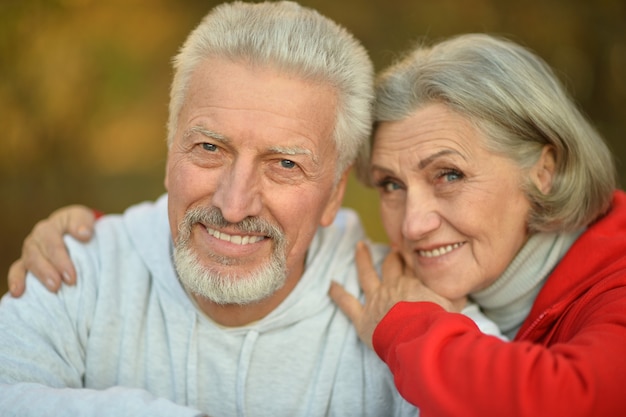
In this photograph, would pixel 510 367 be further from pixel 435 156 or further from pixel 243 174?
pixel 243 174

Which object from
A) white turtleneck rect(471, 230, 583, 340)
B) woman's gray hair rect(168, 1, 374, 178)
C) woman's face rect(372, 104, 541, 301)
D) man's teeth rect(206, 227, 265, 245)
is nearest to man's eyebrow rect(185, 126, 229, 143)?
woman's gray hair rect(168, 1, 374, 178)

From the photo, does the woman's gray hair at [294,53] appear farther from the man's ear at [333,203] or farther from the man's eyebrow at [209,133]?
the man's eyebrow at [209,133]

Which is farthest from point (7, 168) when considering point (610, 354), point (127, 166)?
point (610, 354)

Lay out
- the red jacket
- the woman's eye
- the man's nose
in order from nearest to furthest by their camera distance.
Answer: the red jacket, the man's nose, the woman's eye

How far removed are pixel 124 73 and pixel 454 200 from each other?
14.9 feet

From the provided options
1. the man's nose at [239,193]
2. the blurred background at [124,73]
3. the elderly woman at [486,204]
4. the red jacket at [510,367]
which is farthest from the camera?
the blurred background at [124,73]

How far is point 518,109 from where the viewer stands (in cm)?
247

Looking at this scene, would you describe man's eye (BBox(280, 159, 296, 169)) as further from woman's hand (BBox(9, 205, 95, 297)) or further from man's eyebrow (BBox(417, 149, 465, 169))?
woman's hand (BBox(9, 205, 95, 297))

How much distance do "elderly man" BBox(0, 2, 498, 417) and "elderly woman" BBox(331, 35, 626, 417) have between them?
197mm

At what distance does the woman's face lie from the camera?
8.08 feet

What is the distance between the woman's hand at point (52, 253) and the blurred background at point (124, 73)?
3.32 metres

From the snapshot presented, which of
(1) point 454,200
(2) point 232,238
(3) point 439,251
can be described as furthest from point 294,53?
(3) point 439,251

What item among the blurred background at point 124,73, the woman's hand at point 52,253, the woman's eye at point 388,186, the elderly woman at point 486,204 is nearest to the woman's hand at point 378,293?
the elderly woman at point 486,204

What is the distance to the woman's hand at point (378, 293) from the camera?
8.05ft
